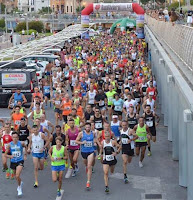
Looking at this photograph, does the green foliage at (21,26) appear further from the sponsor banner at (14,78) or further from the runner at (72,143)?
the runner at (72,143)

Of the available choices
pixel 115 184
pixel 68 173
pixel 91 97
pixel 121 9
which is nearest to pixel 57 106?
pixel 91 97

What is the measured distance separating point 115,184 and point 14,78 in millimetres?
11294

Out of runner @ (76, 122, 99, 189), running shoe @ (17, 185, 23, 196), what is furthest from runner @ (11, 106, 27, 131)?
running shoe @ (17, 185, 23, 196)

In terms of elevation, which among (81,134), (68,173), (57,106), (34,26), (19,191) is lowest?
(34,26)

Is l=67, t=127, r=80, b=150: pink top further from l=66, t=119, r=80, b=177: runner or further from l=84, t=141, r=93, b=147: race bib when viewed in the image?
l=84, t=141, r=93, b=147: race bib

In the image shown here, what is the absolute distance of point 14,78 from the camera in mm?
22812

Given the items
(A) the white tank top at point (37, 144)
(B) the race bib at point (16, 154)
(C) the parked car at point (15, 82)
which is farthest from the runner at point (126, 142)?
(C) the parked car at point (15, 82)

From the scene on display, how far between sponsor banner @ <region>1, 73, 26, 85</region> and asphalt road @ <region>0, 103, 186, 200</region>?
8.47m

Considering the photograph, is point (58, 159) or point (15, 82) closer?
point (58, 159)

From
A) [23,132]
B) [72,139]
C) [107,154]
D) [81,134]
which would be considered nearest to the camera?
[107,154]

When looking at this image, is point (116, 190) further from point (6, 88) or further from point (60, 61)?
point (60, 61)

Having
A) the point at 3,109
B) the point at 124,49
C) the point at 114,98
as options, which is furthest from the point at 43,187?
the point at 124,49

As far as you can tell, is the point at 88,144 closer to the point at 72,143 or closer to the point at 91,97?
the point at 72,143

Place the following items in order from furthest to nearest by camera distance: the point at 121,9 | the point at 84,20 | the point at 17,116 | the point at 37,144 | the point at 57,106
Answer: the point at 84,20 < the point at 121,9 < the point at 57,106 < the point at 17,116 < the point at 37,144
